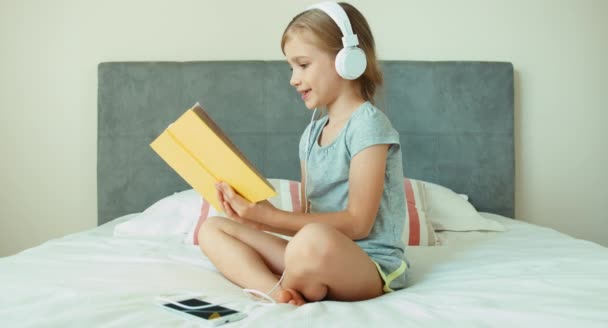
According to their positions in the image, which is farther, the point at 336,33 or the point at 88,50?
the point at 88,50

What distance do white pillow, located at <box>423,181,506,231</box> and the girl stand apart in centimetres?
75

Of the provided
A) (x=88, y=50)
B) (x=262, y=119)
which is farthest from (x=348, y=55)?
(x=88, y=50)

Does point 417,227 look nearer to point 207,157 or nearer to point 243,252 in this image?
point 243,252

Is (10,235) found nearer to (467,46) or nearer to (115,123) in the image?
(115,123)

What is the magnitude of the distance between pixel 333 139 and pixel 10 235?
5.49ft

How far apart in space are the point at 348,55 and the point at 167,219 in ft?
3.03

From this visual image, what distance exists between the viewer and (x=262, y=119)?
247 cm

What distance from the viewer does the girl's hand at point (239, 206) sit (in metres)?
1.28

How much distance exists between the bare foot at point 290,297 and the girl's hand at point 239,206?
0.57 feet

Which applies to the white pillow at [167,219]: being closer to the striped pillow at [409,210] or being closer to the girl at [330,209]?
the striped pillow at [409,210]

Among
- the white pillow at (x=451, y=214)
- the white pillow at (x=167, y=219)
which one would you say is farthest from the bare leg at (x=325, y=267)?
the white pillow at (x=451, y=214)

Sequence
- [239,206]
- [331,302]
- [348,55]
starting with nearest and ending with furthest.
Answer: [331,302] → [239,206] → [348,55]

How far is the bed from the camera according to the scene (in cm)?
105

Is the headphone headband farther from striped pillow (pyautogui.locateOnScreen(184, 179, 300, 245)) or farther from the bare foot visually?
striped pillow (pyautogui.locateOnScreen(184, 179, 300, 245))
